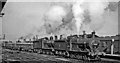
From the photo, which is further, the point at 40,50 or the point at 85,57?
the point at 40,50

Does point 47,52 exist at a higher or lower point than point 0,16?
lower

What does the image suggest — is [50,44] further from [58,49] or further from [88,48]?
[88,48]

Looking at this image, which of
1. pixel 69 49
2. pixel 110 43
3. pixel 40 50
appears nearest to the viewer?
pixel 69 49

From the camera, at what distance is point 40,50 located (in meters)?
40.4

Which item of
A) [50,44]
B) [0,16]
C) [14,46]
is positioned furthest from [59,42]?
[14,46]

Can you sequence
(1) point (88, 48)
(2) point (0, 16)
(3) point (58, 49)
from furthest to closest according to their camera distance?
(3) point (58, 49) → (1) point (88, 48) → (2) point (0, 16)

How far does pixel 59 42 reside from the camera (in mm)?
31609

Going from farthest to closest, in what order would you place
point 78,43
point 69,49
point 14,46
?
1. point 14,46
2. point 69,49
3. point 78,43

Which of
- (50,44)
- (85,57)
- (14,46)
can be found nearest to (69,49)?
(85,57)

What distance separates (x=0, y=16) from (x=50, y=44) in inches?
831

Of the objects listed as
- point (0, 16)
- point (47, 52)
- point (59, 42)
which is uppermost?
point (0, 16)

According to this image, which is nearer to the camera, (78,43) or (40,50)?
(78,43)

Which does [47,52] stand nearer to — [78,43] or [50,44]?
[50,44]

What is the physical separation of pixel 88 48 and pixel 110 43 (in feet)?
44.8
